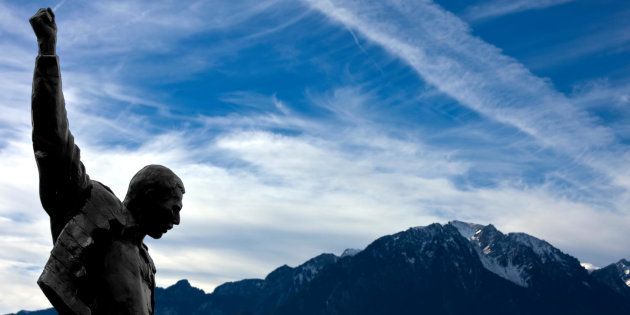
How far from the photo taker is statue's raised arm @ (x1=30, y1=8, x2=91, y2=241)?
5648 millimetres

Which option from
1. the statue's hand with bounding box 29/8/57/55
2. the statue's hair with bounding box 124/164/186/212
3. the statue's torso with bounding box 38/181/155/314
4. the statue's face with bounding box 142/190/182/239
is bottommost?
the statue's torso with bounding box 38/181/155/314

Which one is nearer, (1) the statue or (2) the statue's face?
(1) the statue

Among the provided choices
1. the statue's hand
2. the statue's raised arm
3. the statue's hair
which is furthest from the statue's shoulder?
the statue's hand

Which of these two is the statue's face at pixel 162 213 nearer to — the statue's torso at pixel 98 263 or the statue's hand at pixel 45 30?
the statue's torso at pixel 98 263

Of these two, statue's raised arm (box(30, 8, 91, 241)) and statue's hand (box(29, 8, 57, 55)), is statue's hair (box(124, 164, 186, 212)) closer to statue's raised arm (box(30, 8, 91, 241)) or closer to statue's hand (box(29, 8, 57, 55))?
statue's raised arm (box(30, 8, 91, 241))

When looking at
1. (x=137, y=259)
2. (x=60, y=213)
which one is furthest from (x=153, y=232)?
(x=60, y=213)

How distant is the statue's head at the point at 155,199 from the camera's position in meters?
6.45

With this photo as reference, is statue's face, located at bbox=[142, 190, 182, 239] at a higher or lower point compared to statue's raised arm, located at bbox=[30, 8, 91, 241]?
lower

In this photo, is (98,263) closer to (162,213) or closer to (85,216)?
(85,216)

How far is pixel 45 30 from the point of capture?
18.6 feet

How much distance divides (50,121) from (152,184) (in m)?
1.05

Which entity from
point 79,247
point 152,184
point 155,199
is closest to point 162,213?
point 155,199

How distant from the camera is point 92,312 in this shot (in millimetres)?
6066

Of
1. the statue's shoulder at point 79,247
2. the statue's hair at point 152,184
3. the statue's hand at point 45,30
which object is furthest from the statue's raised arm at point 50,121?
the statue's hair at point 152,184
